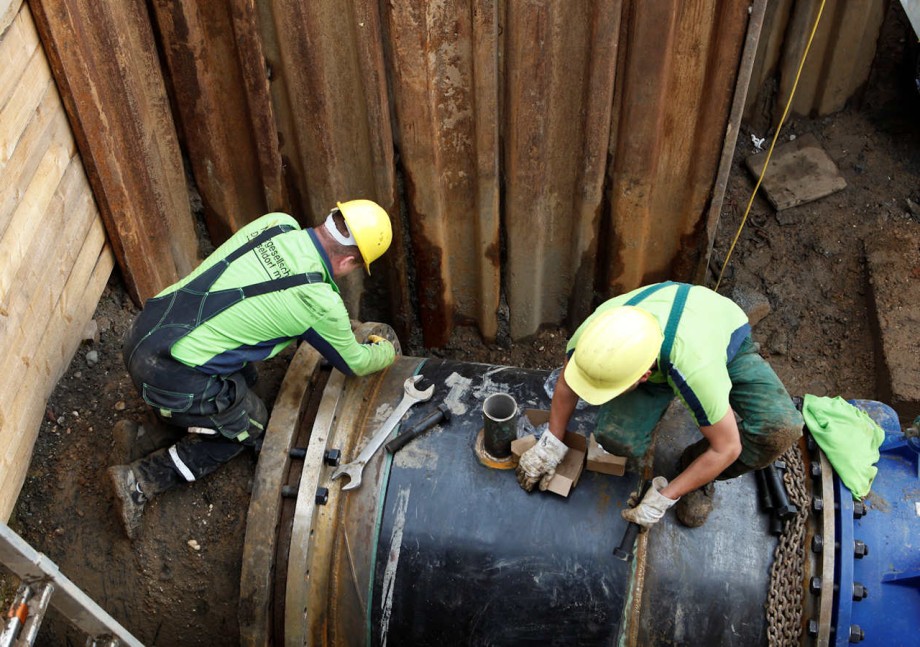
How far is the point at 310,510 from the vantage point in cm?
358

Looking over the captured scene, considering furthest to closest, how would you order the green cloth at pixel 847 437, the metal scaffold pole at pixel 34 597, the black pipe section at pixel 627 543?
the green cloth at pixel 847 437, the black pipe section at pixel 627 543, the metal scaffold pole at pixel 34 597

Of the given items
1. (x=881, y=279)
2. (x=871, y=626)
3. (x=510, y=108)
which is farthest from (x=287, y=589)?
(x=881, y=279)

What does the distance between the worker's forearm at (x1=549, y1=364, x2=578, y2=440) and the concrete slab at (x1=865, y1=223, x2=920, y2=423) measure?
2.85 meters

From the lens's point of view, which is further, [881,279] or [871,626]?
[881,279]

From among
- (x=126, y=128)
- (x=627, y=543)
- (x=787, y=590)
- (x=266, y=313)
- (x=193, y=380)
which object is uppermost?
(x=126, y=128)

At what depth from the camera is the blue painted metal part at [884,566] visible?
10.8 feet

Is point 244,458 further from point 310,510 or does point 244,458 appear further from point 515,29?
point 515,29

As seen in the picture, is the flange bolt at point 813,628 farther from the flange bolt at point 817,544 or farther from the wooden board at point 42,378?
the wooden board at point 42,378

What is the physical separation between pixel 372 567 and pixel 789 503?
1.76 m

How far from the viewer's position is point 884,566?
3.34 meters

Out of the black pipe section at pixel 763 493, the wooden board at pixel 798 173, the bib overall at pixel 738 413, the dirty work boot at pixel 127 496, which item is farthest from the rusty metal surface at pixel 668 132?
the dirty work boot at pixel 127 496

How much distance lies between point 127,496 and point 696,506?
2394 mm

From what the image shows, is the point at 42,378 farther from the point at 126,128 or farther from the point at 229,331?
the point at 126,128

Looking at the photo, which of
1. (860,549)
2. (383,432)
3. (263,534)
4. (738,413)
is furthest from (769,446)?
(263,534)
